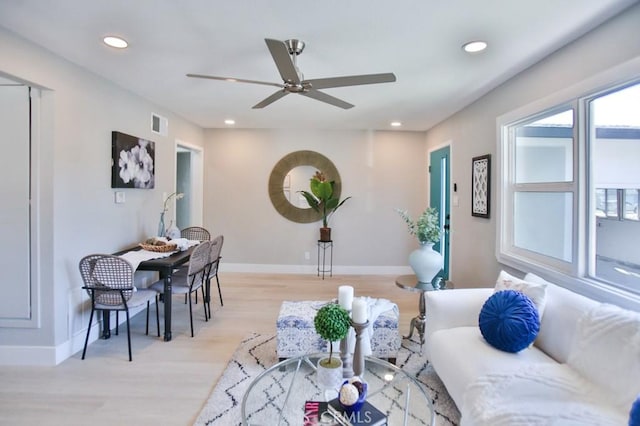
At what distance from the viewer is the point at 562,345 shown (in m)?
1.91

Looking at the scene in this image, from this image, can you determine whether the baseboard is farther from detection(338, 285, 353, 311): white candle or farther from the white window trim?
detection(338, 285, 353, 311): white candle

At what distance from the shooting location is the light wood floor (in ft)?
6.85

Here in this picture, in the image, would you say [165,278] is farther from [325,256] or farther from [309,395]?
[325,256]

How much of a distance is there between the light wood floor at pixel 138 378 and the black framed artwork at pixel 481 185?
1368 mm

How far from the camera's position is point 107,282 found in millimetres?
2762

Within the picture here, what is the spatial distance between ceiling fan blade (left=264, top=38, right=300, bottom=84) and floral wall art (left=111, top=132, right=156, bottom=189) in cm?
204

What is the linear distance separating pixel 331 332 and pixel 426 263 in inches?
65.7

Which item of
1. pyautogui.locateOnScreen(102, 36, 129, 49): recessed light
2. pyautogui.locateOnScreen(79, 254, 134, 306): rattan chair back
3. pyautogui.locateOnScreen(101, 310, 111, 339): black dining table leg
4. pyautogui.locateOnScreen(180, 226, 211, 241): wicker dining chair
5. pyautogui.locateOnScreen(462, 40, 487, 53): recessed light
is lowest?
pyautogui.locateOnScreen(101, 310, 111, 339): black dining table leg

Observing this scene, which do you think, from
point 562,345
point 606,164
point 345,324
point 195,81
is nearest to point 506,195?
point 606,164

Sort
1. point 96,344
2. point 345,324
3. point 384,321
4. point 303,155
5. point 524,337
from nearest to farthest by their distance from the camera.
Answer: point 345,324, point 524,337, point 384,321, point 96,344, point 303,155

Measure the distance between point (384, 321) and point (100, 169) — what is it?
2882mm

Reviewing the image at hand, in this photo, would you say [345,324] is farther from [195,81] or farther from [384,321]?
[195,81]

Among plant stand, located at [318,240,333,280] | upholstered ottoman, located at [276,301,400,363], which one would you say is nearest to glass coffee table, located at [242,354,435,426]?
upholstered ottoman, located at [276,301,400,363]

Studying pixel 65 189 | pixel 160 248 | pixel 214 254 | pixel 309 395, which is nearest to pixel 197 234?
pixel 214 254
